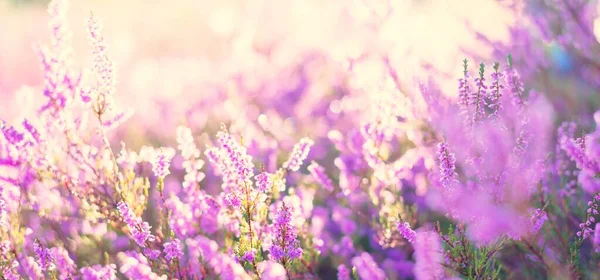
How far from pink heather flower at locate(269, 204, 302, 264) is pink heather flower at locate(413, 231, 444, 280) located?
43cm

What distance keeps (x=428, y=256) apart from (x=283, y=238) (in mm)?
511

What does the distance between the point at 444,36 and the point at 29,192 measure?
2.95 metres

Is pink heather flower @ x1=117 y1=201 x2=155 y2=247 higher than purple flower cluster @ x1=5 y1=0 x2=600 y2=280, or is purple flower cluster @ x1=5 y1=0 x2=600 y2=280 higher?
purple flower cluster @ x1=5 y1=0 x2=600 y2=280

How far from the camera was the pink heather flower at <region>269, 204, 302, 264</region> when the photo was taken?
1964 mm

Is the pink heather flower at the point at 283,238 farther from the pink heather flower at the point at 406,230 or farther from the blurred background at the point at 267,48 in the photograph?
the blurred background at the point at 267,48

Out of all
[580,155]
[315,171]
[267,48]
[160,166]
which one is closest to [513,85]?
[580,155]

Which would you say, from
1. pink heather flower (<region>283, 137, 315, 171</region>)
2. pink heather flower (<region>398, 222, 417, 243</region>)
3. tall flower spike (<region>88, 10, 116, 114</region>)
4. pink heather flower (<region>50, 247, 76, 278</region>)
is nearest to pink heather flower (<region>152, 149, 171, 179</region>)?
tall flower spike (<region>88, 10, 116, 114</region>)

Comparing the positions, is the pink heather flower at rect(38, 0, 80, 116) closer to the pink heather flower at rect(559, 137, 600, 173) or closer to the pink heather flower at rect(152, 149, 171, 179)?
the pink heather flower at rect(152, 149, 171, 179)

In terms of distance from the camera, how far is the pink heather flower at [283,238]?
1.96 metres

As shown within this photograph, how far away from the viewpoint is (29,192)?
9.07 ft

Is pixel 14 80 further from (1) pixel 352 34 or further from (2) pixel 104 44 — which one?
(2) pixel 104 44

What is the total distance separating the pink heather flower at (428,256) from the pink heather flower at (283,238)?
1.42 feet

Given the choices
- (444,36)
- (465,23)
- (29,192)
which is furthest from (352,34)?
(29,192)

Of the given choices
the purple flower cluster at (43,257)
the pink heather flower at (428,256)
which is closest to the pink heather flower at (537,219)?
the pink heather flower at (428,256)
